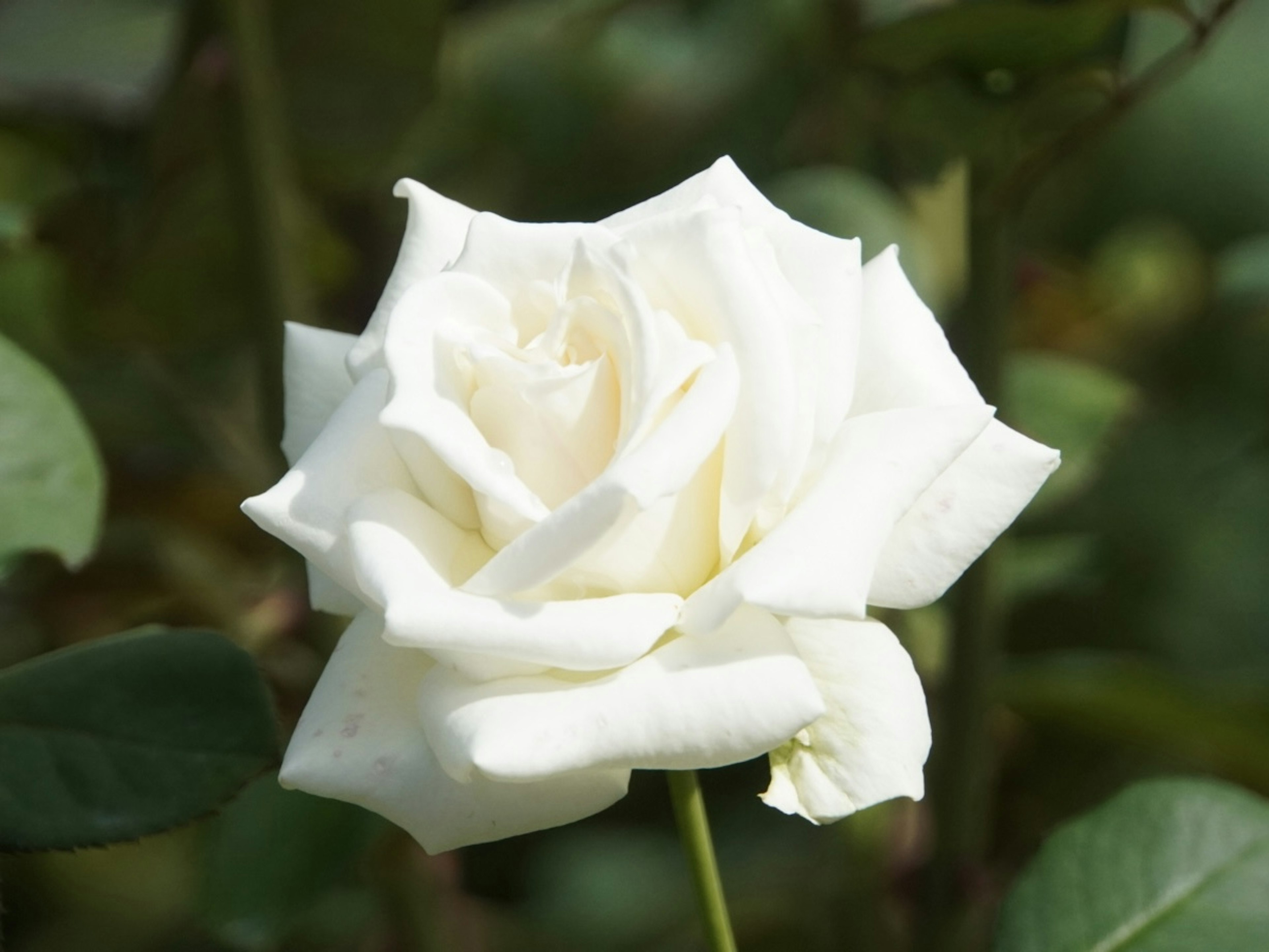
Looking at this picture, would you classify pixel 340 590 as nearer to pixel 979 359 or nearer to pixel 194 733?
pixel 194 733

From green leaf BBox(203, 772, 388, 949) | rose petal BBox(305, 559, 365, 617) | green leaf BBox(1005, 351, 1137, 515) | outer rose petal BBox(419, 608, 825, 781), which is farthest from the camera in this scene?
green leaf BBox(1005, 351, 1137, 515)

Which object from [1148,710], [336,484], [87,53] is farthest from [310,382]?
[87,53]

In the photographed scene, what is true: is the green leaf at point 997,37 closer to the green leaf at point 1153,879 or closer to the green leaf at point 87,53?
the green leaf at point 1153,879

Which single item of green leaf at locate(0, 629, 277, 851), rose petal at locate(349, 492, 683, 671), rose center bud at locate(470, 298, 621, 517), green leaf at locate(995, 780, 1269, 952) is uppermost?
rose center bud at locate(470, 298, 621, 517)

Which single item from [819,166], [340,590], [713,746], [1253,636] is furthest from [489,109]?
[713,746]

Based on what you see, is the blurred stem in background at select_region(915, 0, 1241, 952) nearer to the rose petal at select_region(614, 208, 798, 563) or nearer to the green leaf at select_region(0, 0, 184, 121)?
the rose petal at select_region(614, 208, 798, 563)

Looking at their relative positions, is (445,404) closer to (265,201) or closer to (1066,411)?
(265,201)

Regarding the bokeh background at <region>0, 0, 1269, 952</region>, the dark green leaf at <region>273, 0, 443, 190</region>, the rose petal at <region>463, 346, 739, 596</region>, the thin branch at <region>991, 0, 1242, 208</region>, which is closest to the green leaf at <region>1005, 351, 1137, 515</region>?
the bokeh background at <region>0, 0, 1269, 952</region>
